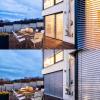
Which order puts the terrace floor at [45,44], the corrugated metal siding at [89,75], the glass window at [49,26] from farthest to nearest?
the glass window at [49,26] → the terrace floor at [45,44] → the corrugated metal siding at [89,75]

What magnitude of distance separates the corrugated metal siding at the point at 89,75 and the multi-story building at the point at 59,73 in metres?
0.11

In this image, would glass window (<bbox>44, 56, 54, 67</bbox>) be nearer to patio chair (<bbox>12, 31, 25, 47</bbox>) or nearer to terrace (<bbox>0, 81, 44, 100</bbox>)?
terrace (<bbox>0, 81, 44, 100</bbox>)

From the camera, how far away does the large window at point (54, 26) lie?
161 inches

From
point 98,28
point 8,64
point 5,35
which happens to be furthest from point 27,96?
point 98,28

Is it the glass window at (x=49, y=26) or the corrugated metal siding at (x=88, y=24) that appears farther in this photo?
the glass window at (x=49, y=26)

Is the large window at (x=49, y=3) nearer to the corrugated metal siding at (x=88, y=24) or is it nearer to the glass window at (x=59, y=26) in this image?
the glass window at (x=59, y=26)

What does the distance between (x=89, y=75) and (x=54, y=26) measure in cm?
71

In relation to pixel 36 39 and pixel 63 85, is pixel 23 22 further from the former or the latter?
pixel 63 85

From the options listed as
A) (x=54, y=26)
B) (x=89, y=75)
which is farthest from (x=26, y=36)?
(x=89, y=75)

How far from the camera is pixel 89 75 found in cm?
394

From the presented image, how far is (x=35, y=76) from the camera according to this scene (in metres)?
4.07

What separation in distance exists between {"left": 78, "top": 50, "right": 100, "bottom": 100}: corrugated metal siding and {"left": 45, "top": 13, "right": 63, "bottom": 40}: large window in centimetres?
35

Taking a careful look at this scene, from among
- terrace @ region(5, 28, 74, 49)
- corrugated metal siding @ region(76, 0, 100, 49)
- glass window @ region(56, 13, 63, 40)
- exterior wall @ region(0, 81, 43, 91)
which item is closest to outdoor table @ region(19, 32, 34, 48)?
terrace @ region(5, 28, 74, 49)

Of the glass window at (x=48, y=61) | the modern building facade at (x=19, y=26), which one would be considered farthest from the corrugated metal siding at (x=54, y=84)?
the modern building facade at (x=19, y=26)
